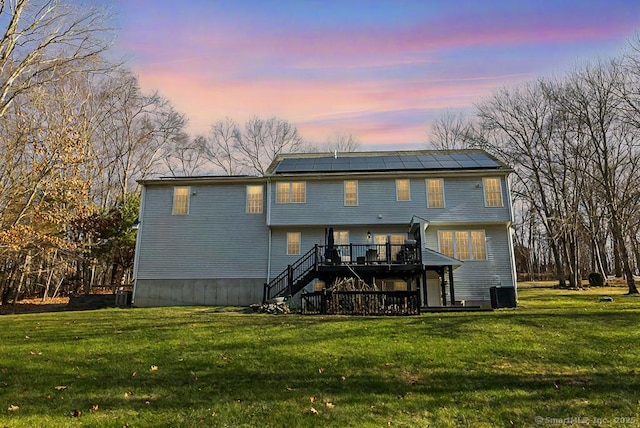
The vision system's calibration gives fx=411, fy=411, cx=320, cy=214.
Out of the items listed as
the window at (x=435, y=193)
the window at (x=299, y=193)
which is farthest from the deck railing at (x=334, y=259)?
the window at (x=435, y=193)

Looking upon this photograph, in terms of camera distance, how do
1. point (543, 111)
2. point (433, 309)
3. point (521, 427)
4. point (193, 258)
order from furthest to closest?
1. point (543, 111)
2. point (193, 258)
3. point (433, 309)
4. point (521, 427)

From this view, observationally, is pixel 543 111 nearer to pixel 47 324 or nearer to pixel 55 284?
pixel 47 324

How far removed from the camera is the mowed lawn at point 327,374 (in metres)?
5.89

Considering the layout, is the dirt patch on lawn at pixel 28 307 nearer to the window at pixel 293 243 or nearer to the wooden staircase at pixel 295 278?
the wooden staircase at pixel 295 278

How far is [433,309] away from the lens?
610 inches

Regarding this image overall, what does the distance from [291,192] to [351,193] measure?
121 inches

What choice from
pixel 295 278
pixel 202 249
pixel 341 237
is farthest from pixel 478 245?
pixel 202 249

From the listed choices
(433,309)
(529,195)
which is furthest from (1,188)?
(529,195)

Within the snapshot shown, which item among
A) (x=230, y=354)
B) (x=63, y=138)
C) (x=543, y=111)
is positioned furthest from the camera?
(x=543, y=111)

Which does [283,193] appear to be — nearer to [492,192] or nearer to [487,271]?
[492,192]

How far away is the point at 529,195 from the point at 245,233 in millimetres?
25550

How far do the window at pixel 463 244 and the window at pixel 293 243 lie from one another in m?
7.07

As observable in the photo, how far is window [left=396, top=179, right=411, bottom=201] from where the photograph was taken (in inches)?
819

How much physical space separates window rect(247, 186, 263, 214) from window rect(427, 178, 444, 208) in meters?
8.62
